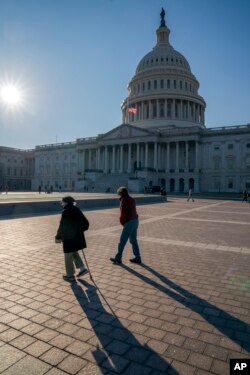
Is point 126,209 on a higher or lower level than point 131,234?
higher

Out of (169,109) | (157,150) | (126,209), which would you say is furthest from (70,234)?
(169,109)

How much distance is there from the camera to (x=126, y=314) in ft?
13.8

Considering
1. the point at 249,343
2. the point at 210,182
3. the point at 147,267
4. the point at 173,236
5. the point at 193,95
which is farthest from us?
the point at 193,95

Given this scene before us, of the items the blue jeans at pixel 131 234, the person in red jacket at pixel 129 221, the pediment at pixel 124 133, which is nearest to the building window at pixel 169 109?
the pediment at pixel 124 133

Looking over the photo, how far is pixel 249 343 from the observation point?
3498 millimetres

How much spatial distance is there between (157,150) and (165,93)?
64.5ft

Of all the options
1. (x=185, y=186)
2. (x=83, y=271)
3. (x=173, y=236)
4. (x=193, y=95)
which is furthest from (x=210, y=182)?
(x=83, y=271)

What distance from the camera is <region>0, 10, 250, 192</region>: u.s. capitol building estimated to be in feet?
225

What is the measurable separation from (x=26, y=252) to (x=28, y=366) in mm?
5001

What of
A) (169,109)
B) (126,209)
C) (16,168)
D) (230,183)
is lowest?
(126,209)

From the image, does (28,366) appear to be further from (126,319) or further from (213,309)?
(213,309)

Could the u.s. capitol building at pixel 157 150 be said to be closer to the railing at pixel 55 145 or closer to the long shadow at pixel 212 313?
the railing at pixel 55 145

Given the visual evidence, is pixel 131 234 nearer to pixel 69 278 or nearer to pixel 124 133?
pixel 69 278

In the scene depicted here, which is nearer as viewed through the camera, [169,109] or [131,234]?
[131,234]
